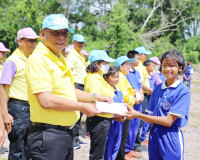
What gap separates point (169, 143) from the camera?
247 cm

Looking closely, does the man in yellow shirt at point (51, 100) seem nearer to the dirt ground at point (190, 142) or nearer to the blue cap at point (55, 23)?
the blue cap at point (55, 23)

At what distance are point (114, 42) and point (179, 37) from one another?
13.8 meters

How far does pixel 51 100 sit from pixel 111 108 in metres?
0.66

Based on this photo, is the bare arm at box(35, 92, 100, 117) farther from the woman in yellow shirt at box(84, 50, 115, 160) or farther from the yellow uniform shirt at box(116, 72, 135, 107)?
the yellow uniform shirt at box(116, 72, 135, 107)

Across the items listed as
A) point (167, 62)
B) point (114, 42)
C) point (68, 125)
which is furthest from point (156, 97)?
point (114, 42)

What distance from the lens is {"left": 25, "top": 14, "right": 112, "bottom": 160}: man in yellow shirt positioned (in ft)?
6.26

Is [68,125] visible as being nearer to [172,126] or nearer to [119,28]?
[172,126]

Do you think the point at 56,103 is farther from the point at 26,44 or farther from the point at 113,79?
the point at 113,79

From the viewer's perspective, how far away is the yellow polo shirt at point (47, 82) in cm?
192

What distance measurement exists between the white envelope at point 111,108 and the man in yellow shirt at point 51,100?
0.14 m

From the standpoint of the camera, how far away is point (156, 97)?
8.98ft

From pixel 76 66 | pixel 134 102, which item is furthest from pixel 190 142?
pixel 76 66

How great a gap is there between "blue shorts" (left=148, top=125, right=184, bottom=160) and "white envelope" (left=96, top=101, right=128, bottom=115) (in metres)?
0.47

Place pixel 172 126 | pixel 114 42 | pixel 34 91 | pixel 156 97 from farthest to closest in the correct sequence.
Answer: pixel 114 42 < pixel 156 97 < pixel 172 126 < pixel 34 91
